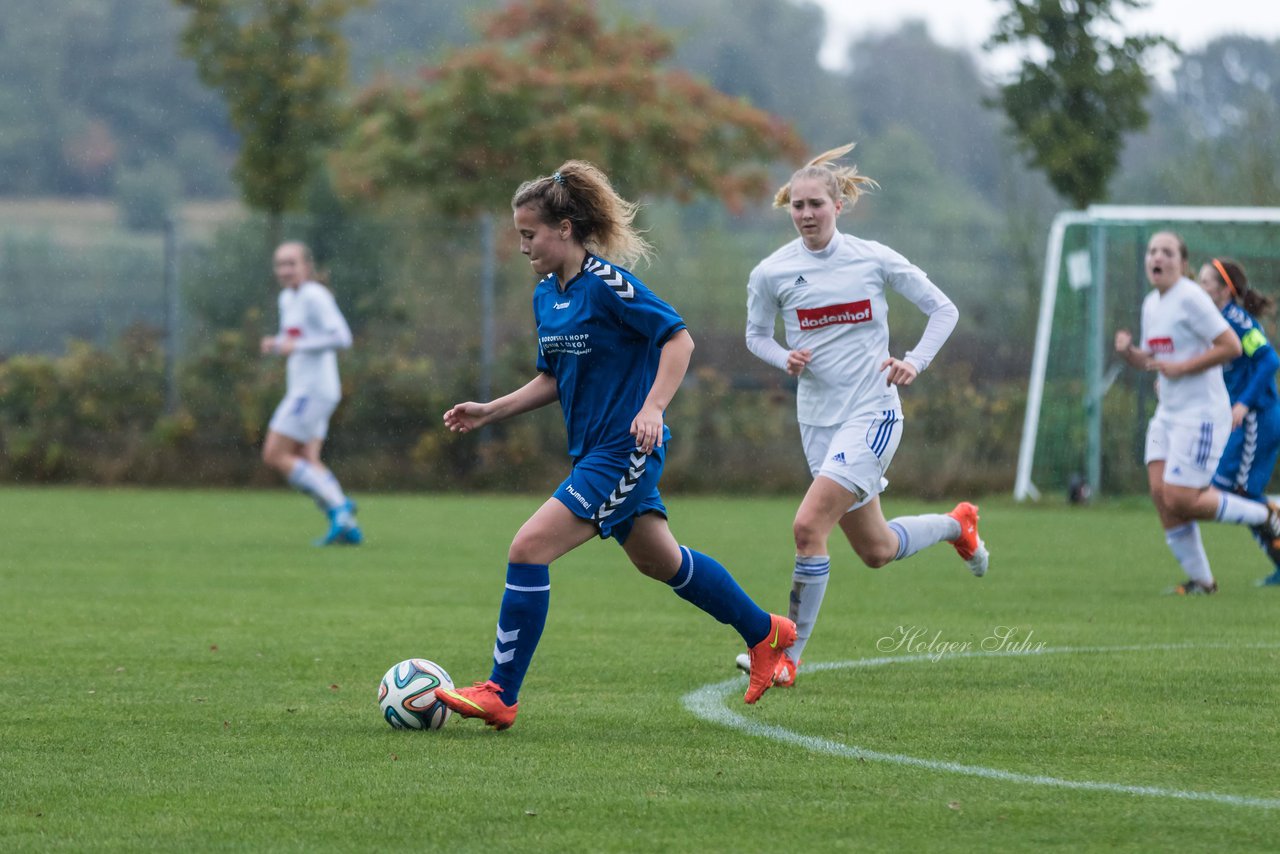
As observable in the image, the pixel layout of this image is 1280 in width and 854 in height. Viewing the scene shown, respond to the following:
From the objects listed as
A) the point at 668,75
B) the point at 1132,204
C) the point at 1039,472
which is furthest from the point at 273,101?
the point at 1132,204

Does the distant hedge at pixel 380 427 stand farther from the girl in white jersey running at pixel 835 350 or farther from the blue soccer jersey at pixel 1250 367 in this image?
the girl in white jersey running at pixel 835 350

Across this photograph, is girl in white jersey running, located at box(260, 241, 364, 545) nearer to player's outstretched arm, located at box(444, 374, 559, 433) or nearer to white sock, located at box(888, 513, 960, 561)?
white sock, located at box(888, 513, 960, 561)

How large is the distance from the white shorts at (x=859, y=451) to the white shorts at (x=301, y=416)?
6624 millimetres

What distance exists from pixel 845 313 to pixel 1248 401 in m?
4.51

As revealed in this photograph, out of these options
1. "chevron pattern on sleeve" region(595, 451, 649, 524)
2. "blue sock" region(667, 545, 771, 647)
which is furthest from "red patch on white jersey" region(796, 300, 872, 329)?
"chevron pattern on sleeve" region(595, 451, 649, 524)

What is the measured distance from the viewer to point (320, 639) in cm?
787

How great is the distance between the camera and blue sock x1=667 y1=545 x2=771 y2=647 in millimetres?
5965

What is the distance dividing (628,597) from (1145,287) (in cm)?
1045

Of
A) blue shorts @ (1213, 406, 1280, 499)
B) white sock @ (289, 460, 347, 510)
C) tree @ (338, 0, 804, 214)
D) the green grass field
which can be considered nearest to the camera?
the green grass field

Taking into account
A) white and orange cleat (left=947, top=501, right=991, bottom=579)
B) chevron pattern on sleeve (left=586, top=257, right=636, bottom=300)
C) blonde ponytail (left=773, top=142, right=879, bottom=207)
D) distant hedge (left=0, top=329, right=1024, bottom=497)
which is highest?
blonde ponytail (left=773, top=142, right=879, bottom=207)

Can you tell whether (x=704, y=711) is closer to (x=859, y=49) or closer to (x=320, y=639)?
(x=320, y=639)

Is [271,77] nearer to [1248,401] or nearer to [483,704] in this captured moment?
[1248,401]

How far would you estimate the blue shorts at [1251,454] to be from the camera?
421 inches

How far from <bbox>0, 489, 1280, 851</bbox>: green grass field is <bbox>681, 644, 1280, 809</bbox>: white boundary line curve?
0.07 ft
